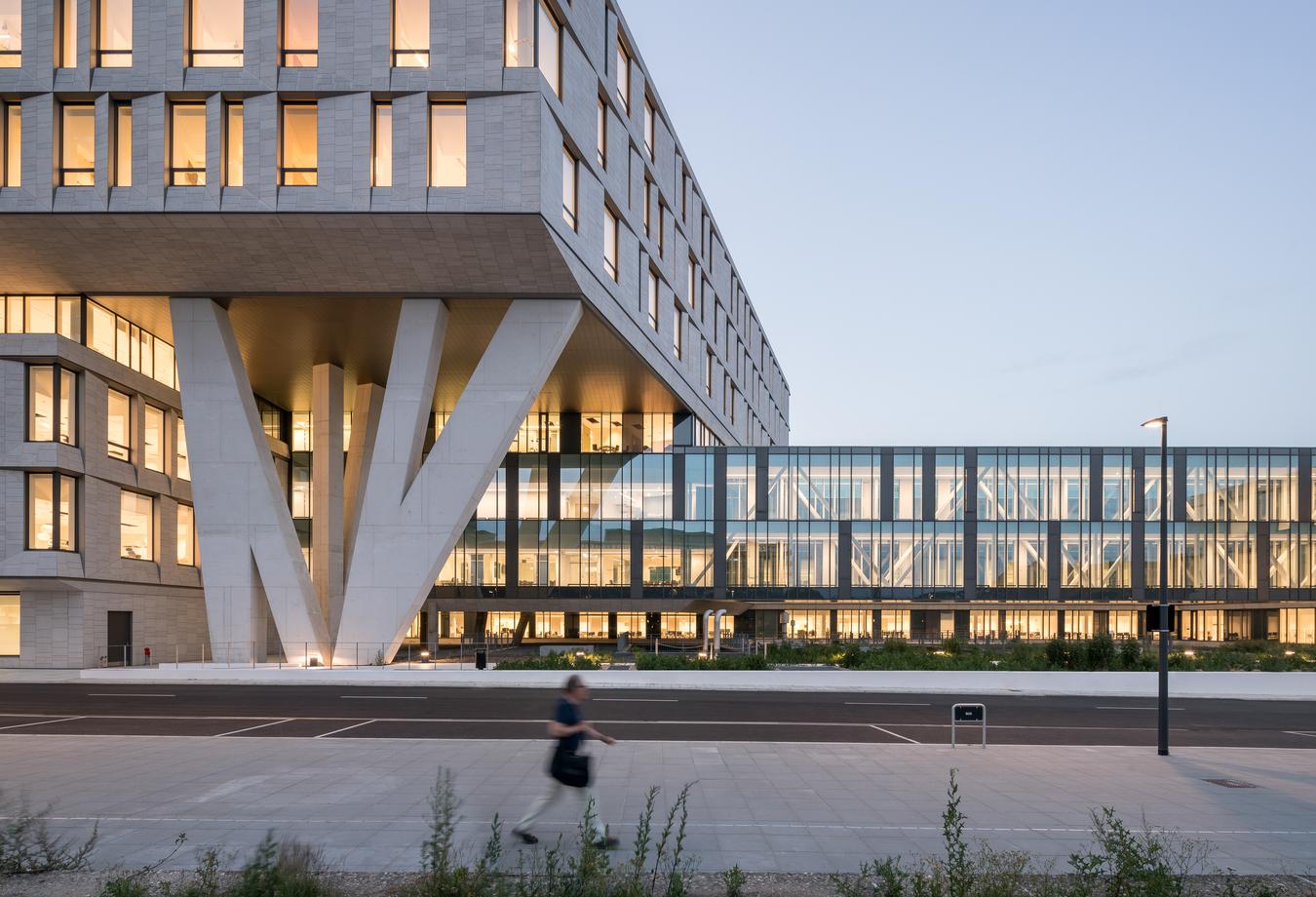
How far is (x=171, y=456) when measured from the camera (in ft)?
131

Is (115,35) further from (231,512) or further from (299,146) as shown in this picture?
(231,512)

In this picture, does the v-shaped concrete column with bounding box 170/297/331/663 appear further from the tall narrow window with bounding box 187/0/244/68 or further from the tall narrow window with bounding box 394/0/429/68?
the tall narrow window with bounding box 394/0/429/68

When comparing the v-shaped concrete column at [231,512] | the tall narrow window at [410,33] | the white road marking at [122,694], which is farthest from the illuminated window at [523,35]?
the white road marking at [122,694]

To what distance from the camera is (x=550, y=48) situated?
30781mm

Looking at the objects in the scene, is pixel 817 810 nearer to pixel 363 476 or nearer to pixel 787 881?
pixel 787 881

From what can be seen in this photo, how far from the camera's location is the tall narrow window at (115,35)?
1130 inches

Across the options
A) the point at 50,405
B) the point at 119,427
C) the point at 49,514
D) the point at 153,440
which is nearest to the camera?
the point at 49,514

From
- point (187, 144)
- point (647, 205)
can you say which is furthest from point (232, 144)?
point (647, 205)

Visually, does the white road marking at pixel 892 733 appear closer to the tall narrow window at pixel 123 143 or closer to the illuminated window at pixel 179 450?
the tall narrow window at pixel 123 143

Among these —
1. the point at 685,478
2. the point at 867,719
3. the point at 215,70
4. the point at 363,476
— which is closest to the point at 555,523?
the point at 685,478

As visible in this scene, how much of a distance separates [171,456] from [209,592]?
10172mm

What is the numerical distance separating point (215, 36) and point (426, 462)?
15370 millimetres

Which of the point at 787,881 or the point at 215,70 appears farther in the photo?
the point at 215,70

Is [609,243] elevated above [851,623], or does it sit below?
above
